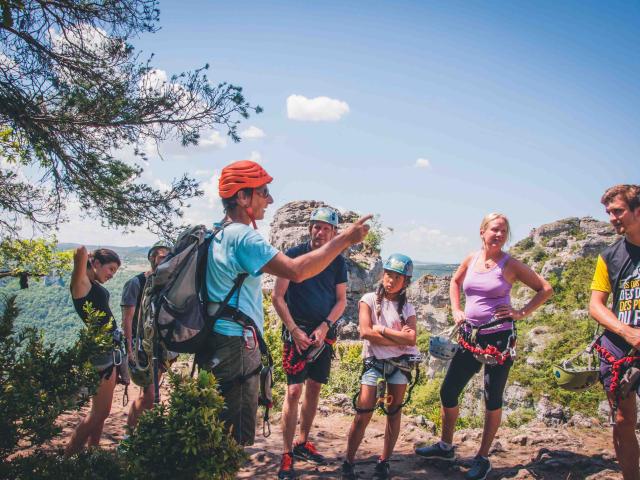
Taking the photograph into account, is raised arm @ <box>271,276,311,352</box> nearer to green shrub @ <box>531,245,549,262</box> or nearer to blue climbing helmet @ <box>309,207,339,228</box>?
blue climbing helmet @ <box>309,207,339,228</box>

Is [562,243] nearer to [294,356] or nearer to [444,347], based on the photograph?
[444,347]

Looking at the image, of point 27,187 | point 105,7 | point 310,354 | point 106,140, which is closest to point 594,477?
point 310,354

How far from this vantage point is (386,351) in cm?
392

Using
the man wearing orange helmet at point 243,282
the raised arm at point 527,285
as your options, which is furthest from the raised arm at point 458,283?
the man wearing orange helmet at point 243,282

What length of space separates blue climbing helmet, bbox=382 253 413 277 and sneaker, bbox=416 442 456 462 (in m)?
1.85

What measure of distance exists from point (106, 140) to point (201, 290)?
492 centimetres

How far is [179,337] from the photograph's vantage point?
236 cm

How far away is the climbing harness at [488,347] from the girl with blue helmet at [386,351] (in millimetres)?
514

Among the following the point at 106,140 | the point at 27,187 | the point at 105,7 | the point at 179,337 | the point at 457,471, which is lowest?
the point at 457,471

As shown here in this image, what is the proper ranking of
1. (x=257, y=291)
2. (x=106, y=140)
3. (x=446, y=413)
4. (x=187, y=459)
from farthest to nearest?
1. (x=106, y=140)
2. (x=446, y=413)
3. (x=257, y=291)
4. (x=187, y=459)

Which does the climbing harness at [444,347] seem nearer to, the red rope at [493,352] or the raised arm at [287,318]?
the red rope at [493,352]

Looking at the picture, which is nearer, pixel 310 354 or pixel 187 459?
pixel 187 459

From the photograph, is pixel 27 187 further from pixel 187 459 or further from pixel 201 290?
pixel 187 459

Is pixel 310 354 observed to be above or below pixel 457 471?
above
